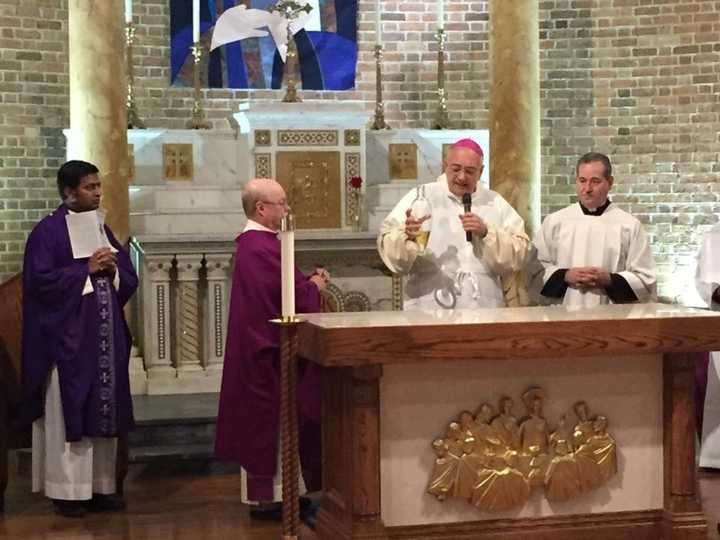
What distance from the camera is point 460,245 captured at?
603 centimetres

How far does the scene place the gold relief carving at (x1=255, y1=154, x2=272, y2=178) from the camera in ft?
29.3

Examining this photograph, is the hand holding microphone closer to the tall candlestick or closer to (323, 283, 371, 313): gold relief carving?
the tall candlestick

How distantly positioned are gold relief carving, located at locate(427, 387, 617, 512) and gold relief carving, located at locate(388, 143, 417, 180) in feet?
16.3

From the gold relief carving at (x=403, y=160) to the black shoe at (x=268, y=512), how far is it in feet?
14.3

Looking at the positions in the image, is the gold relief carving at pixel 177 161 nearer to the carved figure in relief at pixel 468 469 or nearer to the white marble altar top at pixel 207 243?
the white marble altar top at pixel 207 243

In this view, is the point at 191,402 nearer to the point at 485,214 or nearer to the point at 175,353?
the point at 175,353

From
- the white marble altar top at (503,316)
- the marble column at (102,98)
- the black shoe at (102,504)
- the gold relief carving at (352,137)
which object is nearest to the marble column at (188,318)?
the marble column at (102,98)

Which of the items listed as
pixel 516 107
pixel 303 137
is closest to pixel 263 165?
pixel 303 137

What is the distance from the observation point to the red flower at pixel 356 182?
8992mm

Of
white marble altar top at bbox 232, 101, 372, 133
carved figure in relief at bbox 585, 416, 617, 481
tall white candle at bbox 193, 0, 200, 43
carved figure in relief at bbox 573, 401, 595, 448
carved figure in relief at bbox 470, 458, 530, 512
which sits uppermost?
tall white candle at bbox 193, 0, 200, 43

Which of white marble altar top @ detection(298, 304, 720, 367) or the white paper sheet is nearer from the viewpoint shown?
white marble altar top @ detection(298, 304, 720, 367)

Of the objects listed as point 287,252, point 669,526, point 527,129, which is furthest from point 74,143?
point 669,526

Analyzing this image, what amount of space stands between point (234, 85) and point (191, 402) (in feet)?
11.6

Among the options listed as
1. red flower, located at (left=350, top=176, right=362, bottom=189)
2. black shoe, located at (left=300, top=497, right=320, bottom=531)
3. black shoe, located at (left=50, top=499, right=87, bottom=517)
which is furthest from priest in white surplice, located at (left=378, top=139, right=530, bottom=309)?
red flower, located at (left=350, top=176, right=362, bottom=189)
